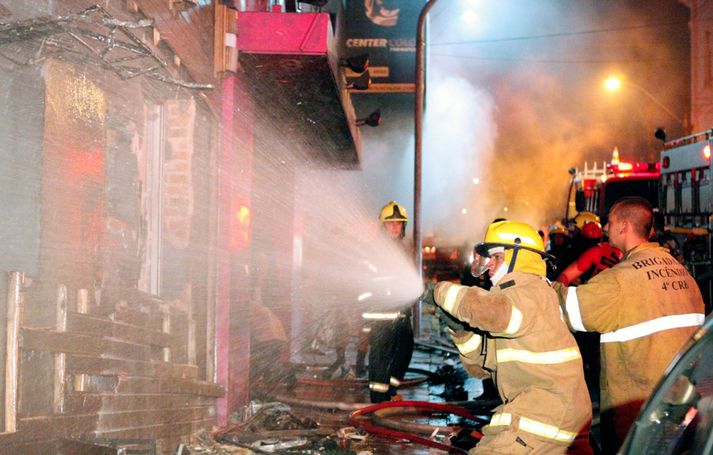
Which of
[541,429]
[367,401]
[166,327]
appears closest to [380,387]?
[367,401]

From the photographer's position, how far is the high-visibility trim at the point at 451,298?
13.4 ft

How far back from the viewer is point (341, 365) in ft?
39.0

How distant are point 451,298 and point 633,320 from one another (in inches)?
62.4

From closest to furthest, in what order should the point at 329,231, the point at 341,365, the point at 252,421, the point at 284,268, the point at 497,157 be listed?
the point at 252,421, the point at 341,365, the point at 284,268, the point at 329,231, the point at 497,157

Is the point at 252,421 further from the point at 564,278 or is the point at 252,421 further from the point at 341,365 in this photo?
the point at 341,365

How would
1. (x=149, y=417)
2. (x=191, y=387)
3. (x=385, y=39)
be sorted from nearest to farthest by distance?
1. (x=149, y=417)
2. (x=191, y=387)
3. (x=385, y=39)

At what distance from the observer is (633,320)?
5.04m

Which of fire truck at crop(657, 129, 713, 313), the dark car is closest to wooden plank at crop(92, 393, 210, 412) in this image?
the dark car

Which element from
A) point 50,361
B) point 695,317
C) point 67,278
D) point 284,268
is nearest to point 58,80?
point 67,278

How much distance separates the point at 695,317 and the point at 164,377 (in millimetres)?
3794

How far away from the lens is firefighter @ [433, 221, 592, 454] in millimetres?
3906

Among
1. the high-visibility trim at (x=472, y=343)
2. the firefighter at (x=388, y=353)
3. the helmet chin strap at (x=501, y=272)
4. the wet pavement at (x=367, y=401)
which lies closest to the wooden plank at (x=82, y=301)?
the high-visibility trim at (x=472, y=343)

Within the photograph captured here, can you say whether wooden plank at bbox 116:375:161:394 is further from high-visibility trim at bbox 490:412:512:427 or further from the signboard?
the signboard

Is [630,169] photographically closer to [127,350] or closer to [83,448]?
[127,350]
